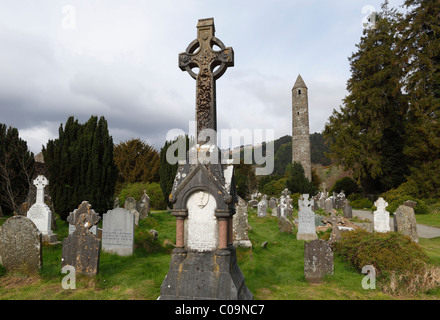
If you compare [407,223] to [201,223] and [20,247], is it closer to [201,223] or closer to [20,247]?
[201,223]

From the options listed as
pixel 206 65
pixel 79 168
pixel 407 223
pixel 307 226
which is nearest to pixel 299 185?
pixel 307 226

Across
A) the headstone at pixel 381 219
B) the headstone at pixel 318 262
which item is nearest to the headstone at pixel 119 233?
the headstone at pixel 318 262

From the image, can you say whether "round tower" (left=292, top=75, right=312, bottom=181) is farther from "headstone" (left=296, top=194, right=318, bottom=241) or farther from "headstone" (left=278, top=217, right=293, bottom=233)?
"headstone" (left=296, top=194, right=318, bottom=241)

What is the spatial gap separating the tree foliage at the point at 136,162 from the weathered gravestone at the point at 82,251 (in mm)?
21898

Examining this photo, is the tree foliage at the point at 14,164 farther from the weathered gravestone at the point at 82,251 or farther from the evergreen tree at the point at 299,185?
the evergreen tree at the point at 299,185

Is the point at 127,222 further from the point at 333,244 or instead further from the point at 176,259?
the point at 333,244

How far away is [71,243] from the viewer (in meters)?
5.93

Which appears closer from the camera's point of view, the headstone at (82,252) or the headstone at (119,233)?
the headstone at (82,252)

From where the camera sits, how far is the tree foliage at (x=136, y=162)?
27.9 m

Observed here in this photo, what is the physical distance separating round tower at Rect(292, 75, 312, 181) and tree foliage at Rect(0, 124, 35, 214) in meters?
32.3

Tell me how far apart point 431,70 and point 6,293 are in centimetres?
2901

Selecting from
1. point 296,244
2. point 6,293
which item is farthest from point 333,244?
point 6,293

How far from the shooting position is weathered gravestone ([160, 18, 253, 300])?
4.13 m

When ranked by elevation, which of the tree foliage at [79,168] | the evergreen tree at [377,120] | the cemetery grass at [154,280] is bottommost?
the cemetery grass at [154,280]
